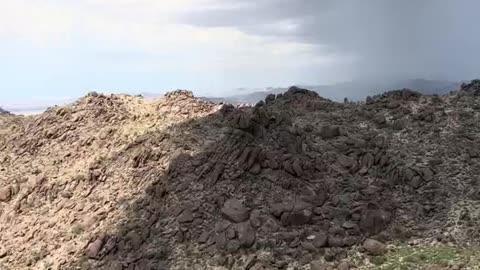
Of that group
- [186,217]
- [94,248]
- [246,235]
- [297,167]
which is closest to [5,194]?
[94,248]

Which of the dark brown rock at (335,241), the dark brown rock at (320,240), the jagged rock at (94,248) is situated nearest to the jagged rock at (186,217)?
the jagged rock at (94,248)

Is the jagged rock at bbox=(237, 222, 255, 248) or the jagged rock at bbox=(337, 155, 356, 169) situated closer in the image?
the jagged rock at bbox=(237, 222, 255, 248)

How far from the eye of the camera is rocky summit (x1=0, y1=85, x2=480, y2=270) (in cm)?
2002

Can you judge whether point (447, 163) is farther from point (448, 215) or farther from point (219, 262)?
point (219, 262)

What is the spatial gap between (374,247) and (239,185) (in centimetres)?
542

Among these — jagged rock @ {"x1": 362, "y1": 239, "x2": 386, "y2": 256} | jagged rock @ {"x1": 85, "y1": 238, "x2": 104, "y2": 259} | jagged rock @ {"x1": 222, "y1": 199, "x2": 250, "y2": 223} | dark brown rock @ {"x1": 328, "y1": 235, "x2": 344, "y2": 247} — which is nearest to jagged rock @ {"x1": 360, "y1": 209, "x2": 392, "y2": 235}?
jagged rock @ {"x1": 362, "y1": 239, "x2": 386, "y2": 256}

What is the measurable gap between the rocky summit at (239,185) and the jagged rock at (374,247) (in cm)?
3

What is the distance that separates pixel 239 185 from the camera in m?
21.9

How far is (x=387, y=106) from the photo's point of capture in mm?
28578

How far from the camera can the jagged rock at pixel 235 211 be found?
2062 cm

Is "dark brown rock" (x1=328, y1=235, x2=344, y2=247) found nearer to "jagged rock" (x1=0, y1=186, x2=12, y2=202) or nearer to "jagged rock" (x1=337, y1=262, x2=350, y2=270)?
"jagged rock" (x1=337, y1=262, x2=350, y2=270)

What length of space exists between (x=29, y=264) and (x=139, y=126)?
26.0ft

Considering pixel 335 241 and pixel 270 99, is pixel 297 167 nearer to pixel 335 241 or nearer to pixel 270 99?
pixel 335 241

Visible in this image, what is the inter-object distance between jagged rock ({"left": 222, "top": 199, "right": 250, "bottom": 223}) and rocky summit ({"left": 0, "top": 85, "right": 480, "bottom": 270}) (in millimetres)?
55
